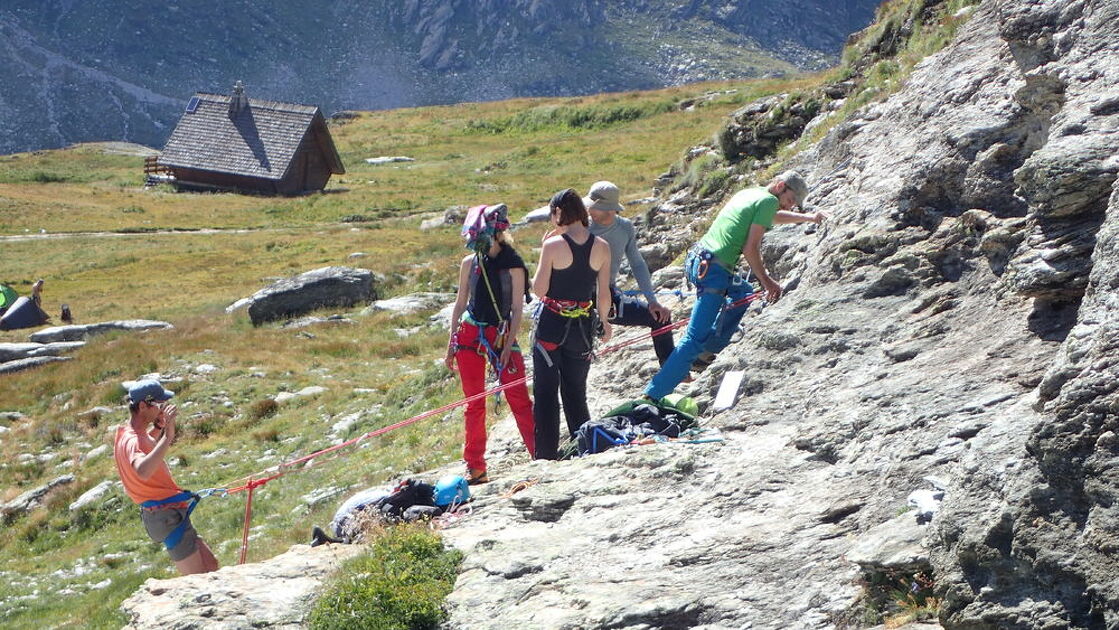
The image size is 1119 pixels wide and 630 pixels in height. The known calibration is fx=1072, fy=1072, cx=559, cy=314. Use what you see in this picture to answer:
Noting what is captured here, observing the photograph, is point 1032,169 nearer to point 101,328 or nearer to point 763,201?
point 763,201

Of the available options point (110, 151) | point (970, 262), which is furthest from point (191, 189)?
point (970, 262)

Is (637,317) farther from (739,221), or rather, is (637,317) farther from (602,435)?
(602,435)

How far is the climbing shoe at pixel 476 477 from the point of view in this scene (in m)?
9.36

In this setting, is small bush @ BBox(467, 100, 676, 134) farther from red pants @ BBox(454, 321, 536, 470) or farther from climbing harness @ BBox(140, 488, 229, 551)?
climbing harness @ BBox(140, 488, 229, 551)

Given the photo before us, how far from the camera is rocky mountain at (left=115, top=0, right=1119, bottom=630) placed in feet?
16.5

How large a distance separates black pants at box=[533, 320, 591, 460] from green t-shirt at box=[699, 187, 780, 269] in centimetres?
159

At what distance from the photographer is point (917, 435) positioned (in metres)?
6.53

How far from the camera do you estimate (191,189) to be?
230ft

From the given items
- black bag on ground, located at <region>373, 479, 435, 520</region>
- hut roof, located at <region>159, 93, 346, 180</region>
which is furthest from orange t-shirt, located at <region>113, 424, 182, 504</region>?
hut roof, located at <region>159, 93, 346, 180</region>

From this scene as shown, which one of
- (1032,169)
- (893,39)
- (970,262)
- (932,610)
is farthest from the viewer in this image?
(893,39)

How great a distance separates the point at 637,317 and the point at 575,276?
2.10 meters

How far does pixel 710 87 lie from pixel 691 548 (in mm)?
89232

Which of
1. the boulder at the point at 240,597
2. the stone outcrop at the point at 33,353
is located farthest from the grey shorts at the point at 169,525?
the stone outcrop at the point at 33,353

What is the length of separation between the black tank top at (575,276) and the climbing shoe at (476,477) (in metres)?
1.71
